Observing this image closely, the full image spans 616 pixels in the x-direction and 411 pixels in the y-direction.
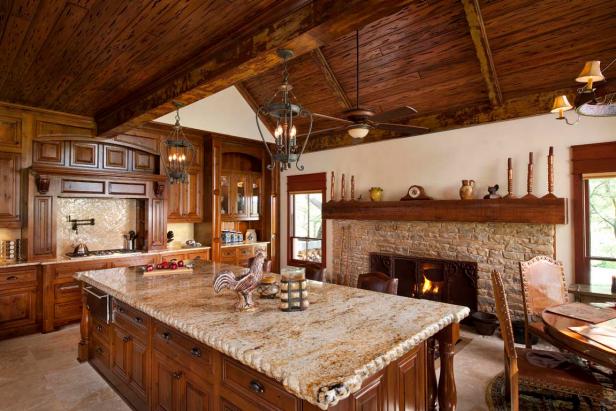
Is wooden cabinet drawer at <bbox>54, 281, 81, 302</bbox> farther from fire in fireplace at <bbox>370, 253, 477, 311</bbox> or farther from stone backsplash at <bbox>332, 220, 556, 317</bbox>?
fire in fireplace at <bbox>370, 253, 477, 311</bbox>

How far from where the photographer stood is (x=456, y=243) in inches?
189

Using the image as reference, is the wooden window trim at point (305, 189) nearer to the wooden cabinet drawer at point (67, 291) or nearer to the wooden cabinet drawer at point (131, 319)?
the wooden cabinet drawer at point (67, 291)

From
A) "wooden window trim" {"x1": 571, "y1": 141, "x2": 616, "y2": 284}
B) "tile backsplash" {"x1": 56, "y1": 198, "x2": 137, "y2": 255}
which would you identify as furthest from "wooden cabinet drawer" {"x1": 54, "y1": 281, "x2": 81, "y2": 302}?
"wooden window trim" {"x1": 571, "y1": 141, "x2": 616, "y2": 284}

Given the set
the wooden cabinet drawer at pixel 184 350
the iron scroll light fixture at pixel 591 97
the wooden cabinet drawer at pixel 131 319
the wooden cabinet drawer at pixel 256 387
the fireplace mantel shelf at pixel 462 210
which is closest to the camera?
the wooden cabinet drawer at pixel 256 387

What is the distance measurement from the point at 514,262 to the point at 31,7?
17.8 feet

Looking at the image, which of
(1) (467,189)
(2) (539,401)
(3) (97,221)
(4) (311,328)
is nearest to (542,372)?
(2) (539,401)

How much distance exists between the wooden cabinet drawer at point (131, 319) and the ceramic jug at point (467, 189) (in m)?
4.06

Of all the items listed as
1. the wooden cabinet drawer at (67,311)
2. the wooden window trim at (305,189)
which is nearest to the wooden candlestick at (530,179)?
the wooden window trim at (305,189)

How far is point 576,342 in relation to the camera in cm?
215

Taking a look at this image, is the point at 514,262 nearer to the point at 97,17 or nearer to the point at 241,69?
the point at 241,69

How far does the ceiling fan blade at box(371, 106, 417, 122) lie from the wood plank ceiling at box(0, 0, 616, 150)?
741 millimetres

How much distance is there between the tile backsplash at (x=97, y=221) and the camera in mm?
5072

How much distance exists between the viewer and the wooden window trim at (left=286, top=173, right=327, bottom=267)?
6.53 meters

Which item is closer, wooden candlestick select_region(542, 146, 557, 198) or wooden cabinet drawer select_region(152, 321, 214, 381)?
wooden cabinet drawer select_region(152, 321, 214, 381)
